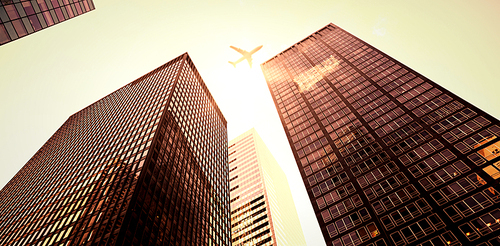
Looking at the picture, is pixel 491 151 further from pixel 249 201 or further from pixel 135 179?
pixel 249 201

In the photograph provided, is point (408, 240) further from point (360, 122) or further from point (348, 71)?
point (348, 71)

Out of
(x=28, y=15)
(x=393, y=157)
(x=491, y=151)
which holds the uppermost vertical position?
(x=28, y=15)

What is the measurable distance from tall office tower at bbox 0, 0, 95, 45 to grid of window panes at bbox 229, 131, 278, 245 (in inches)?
3831

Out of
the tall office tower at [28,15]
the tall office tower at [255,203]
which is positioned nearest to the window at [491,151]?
the tall office tower at [255,203]

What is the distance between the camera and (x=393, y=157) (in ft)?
208

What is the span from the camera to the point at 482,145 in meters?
54.9

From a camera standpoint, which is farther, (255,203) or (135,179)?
(255,203)

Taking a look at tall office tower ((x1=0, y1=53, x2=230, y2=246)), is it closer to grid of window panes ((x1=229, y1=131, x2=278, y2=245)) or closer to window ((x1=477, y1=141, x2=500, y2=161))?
grid of window panes ((x1=229, y1=131, x2=278, y2=245))

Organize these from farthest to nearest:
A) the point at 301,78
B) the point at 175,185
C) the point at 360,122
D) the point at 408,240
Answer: the point at 301,78, the point at 360,122, the point at 175,185, the point at 408,240

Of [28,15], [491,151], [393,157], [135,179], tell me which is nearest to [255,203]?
[393,157]

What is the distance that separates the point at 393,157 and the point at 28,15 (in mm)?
71896

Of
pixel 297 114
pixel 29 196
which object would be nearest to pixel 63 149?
pixel 29 196

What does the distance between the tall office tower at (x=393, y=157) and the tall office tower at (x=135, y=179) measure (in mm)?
28681

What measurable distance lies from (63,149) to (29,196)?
900 inches
